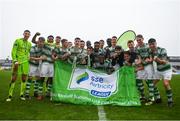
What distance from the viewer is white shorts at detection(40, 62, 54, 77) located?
13.6 metres

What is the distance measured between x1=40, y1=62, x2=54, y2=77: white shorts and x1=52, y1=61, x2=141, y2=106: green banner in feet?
2.79

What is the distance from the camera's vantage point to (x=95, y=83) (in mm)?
12617

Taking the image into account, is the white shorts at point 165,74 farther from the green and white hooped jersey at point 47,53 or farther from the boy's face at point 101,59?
the green and white hooped jersey at point 47,53

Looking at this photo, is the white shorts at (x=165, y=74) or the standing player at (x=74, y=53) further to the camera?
the standing player at (x=74, y=53)

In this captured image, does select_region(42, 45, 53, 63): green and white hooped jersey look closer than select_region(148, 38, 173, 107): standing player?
No

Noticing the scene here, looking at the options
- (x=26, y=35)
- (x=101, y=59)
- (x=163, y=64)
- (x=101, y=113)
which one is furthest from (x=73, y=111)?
(x=26, y=35)

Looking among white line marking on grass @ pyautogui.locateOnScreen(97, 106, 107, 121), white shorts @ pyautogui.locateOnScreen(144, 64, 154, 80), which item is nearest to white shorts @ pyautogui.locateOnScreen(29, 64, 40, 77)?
white line marking on grass @ pyautogui.locateOnScreen(97, 106, 107, 121)

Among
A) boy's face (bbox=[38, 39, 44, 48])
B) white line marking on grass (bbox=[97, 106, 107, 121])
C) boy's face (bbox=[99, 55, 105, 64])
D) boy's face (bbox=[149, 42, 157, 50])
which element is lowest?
white line marking on grass (bbox=[97, 106, 107, 121])

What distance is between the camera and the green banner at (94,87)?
484 inches

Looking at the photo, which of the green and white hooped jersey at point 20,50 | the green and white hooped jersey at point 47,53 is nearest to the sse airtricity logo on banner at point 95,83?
the green and white hooped jersey at point 47,53

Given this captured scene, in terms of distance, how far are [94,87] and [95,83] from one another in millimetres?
163

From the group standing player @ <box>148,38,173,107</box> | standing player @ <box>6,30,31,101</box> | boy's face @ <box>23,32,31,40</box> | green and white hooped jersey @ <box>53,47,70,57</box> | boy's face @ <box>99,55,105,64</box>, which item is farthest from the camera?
green and white hooped jersey @ <box>53,47,70,57</box>

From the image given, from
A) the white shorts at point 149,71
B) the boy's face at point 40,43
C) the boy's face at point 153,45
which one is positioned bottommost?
the white shorts at point 149,71

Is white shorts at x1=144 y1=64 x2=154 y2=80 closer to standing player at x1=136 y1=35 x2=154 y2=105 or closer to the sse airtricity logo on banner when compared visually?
standing player at x1=136 y1=35 x2=154 y2=105
